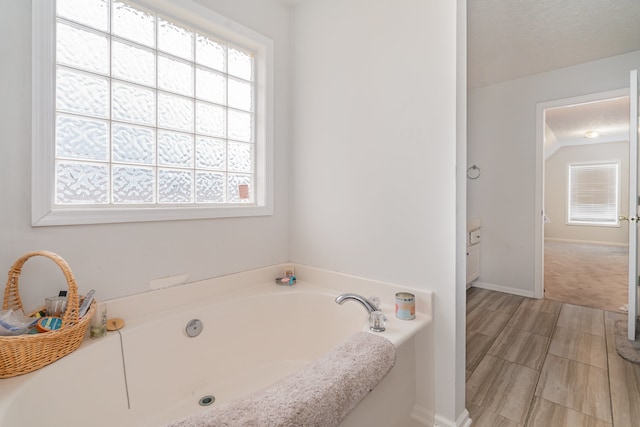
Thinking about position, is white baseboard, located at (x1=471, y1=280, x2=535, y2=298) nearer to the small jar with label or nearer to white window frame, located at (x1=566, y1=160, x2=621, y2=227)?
the small jar with label

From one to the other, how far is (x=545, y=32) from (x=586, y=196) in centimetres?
640

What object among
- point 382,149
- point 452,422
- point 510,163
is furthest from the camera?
point 510,163

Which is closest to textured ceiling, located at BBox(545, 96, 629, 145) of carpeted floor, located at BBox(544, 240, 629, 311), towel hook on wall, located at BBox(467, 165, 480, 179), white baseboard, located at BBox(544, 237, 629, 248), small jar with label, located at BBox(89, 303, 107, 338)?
towel hook on wall, located at BBox(467, 165, 480, 179)

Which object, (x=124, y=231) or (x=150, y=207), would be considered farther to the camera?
(x=150, y=207)

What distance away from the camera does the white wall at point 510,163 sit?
315cm

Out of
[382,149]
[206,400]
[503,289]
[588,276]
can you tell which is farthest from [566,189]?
[206,400]

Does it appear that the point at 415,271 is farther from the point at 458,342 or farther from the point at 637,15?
the point at 637,15

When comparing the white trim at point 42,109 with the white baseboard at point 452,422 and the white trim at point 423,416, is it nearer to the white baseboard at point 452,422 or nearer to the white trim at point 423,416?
the white trim at point 423,416

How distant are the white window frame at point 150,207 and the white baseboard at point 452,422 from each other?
1.48m

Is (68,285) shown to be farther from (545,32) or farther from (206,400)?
(545,32)

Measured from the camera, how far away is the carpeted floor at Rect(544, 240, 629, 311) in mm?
3117

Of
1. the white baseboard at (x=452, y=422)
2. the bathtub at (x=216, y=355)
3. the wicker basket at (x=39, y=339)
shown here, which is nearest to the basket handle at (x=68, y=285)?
the wicker basket at (x=39, y=339)

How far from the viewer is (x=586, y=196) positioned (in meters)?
6.91

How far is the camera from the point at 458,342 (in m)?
1.36
